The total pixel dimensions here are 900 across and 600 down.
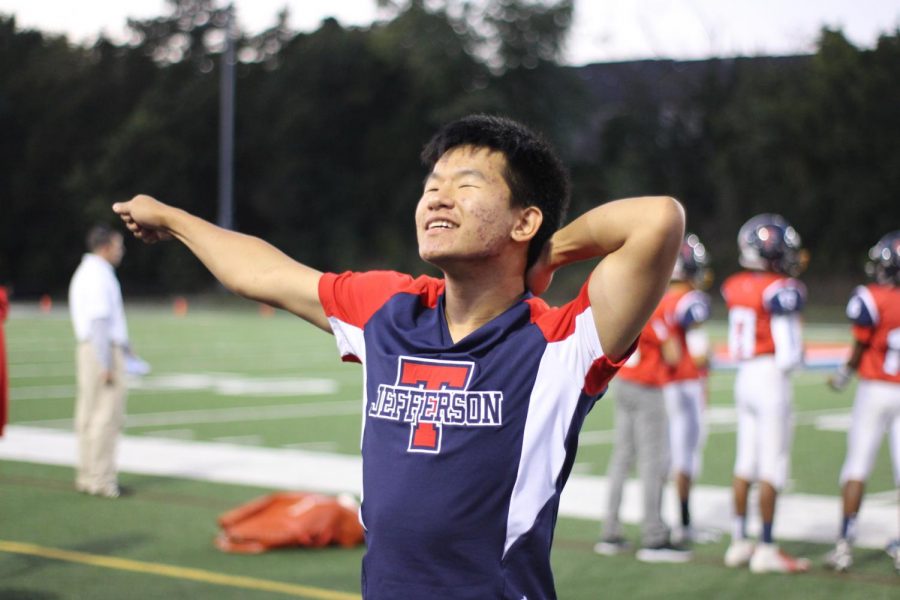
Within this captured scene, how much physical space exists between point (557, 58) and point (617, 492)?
5172cm

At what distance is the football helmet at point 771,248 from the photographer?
26.8 ft

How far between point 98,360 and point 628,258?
26.1 ft

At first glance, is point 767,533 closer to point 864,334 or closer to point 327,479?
point 864,334

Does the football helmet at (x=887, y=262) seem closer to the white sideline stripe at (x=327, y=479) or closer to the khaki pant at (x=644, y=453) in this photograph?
the khaki pant at (x=644, y=453)

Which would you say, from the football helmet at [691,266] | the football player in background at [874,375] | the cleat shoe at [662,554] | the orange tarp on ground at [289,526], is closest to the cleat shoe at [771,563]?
the football player in background at [874,375]

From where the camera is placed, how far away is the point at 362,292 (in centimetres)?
324

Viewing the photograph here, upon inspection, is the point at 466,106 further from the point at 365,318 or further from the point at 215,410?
the point at 365,318

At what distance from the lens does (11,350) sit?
2416 centimetres

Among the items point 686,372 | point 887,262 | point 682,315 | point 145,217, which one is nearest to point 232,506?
point 686,372

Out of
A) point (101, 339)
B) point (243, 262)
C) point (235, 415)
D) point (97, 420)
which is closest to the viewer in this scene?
point (243, 262)

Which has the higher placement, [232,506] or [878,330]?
[878,330]

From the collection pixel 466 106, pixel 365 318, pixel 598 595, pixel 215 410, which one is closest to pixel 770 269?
pixel 598 595

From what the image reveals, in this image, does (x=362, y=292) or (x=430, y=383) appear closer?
(x=430, y=383)

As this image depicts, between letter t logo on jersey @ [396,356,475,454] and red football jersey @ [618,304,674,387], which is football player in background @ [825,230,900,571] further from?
letter t logo on jersey @ [396,356,475,454]
